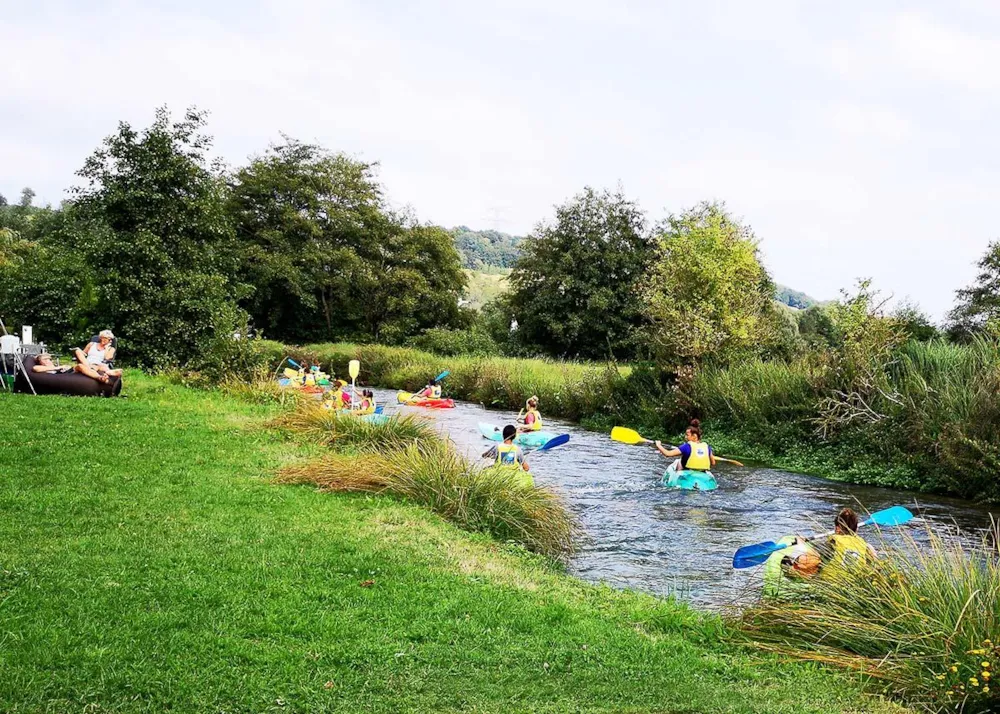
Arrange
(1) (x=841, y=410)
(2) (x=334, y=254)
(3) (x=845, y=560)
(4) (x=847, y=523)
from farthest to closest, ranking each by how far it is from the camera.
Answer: (2) (x=334, y=254), (1) (x=841, y=410), (4) (x=847, y=523), (3) (x=845, y=560)

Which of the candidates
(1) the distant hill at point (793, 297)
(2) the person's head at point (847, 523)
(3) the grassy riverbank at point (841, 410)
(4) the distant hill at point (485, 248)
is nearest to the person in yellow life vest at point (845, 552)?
(2) the person's head at point (847, 523)

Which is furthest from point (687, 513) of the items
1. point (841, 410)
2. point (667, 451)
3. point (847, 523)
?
point (841, 410)

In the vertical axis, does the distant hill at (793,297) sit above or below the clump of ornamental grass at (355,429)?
above

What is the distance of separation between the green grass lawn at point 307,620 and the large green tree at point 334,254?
3847cm

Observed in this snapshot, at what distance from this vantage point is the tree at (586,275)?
4203cm

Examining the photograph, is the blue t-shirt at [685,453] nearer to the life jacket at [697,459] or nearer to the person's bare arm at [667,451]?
the life jacket at [697,459]

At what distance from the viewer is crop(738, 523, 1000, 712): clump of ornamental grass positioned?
459cm

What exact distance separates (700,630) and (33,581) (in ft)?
16.1

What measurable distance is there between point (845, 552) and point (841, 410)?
11999mm

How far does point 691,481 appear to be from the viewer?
13.7 meters

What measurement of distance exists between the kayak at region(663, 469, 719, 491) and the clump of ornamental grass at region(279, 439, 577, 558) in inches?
160

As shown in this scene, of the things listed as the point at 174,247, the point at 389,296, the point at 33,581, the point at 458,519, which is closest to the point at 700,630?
the point at 458,519

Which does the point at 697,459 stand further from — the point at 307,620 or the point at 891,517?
the point at 307,620

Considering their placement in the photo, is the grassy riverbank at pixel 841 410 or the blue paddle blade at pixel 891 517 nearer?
the blue paddle blade at pixel 891 517
